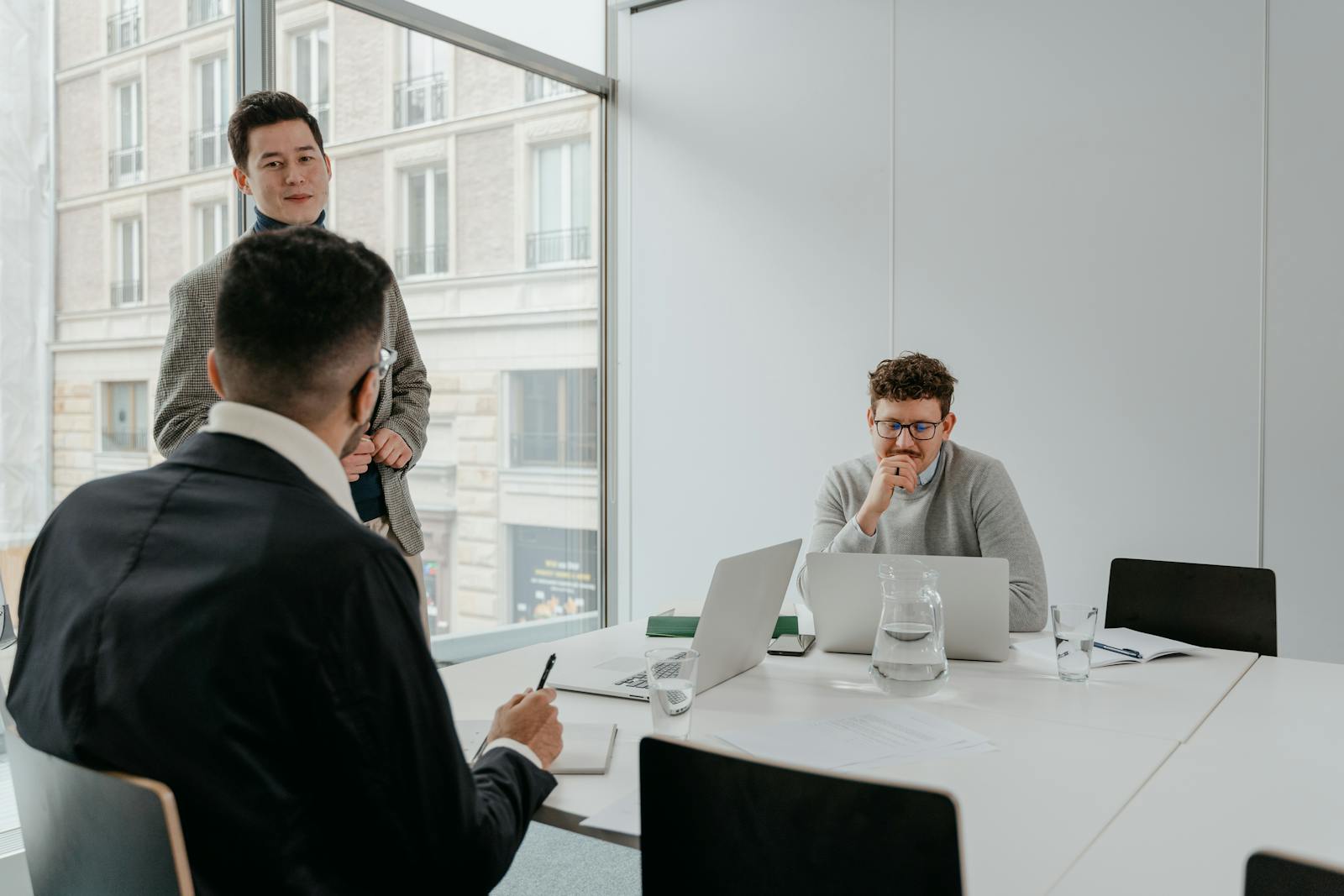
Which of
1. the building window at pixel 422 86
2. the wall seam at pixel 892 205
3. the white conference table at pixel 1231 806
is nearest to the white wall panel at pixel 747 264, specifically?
the wall seam at pixel 892 205

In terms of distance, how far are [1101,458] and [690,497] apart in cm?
179

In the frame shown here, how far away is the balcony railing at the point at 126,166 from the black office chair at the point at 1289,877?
323 centimetres

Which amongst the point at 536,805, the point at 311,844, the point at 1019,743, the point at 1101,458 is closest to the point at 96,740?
the point at 311,844

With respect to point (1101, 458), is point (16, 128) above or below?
above

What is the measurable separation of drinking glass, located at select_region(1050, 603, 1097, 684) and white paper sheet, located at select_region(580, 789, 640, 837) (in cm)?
96

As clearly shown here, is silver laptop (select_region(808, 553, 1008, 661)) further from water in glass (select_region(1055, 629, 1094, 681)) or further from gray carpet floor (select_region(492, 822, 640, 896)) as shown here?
gray carpet floor (select_region(492, 822, 640, 896))

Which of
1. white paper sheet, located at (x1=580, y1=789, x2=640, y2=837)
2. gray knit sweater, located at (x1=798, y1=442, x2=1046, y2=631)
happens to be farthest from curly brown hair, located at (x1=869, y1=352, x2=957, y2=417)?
white paper sheet, located at (x1=580, y1=789, x2=640, y2=837)

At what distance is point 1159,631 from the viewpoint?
8.29ft

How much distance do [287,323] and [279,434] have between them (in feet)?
0.41

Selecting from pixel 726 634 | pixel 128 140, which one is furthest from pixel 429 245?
pixel 726 634

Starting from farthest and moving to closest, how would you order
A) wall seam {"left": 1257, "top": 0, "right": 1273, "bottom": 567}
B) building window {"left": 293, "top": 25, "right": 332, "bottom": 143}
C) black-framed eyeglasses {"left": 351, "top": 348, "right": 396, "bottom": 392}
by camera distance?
building window {"left": 293, "top": 25, "right": 332, "bottom": 143}
wall seam {"left": 1257, "top": 0, "right": 1273, "bottom": 567}
black-framed eyeglasses {"left": 351, "top": 348, "right": 396, "bottom": 392}

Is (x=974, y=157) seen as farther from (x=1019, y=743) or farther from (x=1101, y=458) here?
(x=1019, y=743)

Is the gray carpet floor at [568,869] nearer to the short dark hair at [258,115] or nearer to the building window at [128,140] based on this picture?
the short dark hair at [258,115]

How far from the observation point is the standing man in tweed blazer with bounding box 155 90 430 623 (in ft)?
7.34
